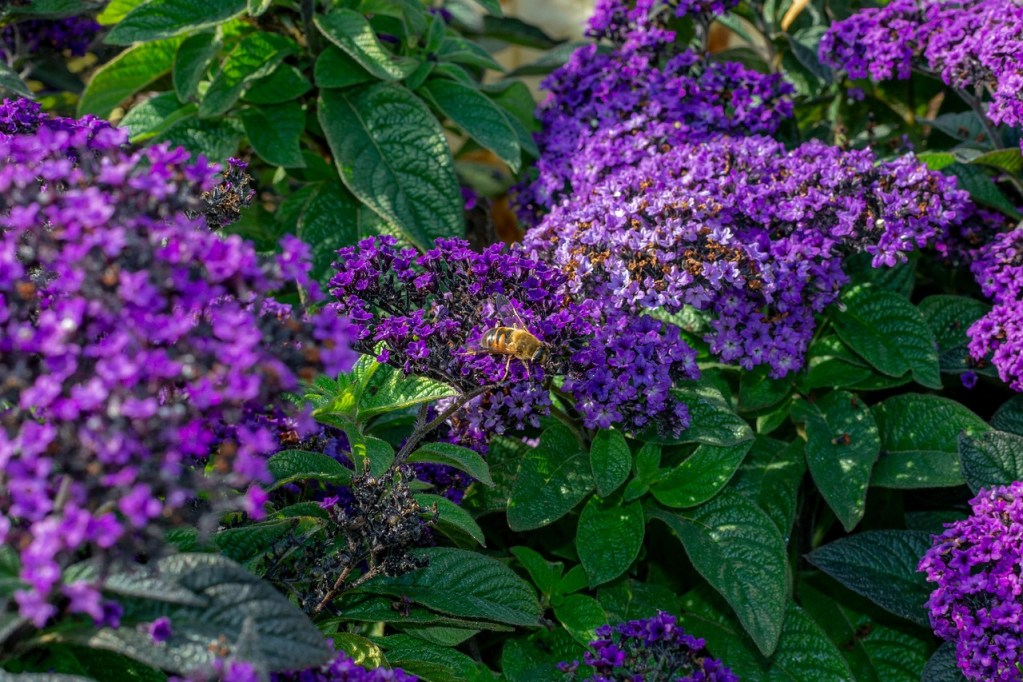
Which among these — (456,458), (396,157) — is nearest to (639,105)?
(396,157)

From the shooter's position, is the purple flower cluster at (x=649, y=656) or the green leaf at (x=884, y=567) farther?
the green leaf at (x=884, y=567)

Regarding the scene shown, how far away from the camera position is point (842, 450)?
109 inches

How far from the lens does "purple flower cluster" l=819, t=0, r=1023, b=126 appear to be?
2787 mm

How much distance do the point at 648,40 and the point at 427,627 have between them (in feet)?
6.47

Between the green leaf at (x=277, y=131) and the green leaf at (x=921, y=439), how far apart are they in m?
1.68

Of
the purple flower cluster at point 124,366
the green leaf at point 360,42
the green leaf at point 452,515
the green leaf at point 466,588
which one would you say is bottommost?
the green leaf at point 466,588

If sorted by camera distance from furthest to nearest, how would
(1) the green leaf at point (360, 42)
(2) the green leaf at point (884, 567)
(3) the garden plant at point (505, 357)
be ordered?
(1) the green leaf at point (360, 42)
(2) the green leaf at point (884, 567)
(3) the garden plant at point (505, 357)

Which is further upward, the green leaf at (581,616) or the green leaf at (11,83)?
the green leaf at (11,83)

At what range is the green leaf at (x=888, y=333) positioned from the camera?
2.80m

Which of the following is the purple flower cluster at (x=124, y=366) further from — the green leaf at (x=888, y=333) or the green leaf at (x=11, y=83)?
the green leaf at (x=888, y=333)

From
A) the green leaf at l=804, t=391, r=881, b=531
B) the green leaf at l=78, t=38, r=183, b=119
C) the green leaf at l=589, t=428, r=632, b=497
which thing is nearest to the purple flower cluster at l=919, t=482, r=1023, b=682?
the green leaf at l=804, t=391, r=881, b=531

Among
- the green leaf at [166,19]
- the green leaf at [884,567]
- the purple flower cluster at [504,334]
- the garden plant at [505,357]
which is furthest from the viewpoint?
the green leaf at [166,19]

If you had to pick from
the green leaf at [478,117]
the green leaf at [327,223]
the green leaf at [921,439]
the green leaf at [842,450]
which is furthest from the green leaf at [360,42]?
the green leaf at [921,439]

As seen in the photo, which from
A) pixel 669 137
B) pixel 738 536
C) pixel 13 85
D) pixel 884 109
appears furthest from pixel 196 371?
pixel 884 109
